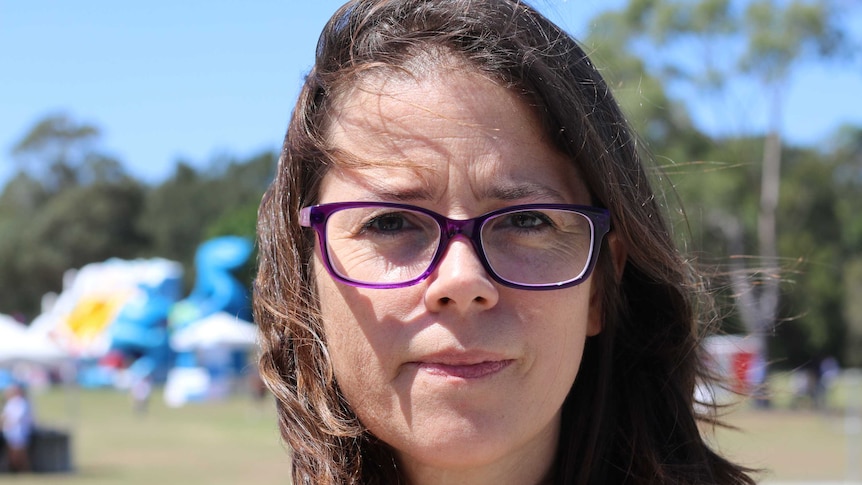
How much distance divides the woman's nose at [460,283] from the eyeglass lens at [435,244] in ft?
0.09

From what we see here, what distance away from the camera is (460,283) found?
1.56 meters

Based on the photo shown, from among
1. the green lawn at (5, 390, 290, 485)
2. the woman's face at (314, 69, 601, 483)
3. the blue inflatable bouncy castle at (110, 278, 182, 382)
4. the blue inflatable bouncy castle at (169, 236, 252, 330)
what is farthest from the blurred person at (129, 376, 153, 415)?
the woman's face at (314, 69, 601, 483)

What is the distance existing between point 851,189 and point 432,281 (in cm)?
5644

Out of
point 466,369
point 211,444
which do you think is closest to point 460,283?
point 466,369

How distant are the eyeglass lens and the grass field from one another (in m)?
7.22

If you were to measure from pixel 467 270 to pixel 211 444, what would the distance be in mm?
21248

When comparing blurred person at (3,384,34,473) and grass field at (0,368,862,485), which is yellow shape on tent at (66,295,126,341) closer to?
grass field at (0,368,862,485)

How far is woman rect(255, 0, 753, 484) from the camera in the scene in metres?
1.61

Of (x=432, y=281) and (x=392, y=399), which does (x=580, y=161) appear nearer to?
(x=432, y=281)

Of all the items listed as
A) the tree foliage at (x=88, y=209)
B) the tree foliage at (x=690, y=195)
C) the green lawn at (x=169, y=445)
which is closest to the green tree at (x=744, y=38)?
the tree foliage at (x=690, y=195)

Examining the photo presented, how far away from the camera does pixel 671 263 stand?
1.94m

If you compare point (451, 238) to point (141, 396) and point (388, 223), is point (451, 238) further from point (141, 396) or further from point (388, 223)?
point (141, 396)

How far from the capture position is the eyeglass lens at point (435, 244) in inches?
64.3

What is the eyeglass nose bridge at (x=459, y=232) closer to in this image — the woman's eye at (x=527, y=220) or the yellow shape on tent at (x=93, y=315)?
the woman's eye at (x=527, y=220)
